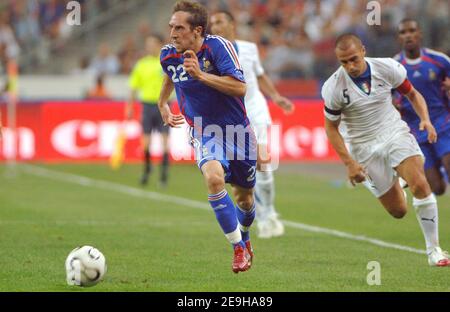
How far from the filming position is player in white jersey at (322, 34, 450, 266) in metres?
9.84

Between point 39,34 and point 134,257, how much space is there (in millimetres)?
21117

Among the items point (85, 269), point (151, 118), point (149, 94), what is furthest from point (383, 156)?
point (149, 94)

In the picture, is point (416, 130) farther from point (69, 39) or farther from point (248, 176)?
point (69, 39)

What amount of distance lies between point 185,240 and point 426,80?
10.9ft

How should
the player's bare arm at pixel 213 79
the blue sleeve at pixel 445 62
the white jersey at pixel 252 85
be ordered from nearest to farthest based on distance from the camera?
the player's bare arm at pixel 213 79 → the blue sleeve at pixel 445 62 → the white jersey at pixel 252 85

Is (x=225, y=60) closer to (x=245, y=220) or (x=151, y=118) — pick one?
(x=245, y=220)

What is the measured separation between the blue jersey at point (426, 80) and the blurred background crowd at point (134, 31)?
14.7 metres

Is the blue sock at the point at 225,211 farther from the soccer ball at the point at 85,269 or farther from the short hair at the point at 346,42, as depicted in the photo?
the short hair at the point at 346,42

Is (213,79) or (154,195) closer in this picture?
(213,79)

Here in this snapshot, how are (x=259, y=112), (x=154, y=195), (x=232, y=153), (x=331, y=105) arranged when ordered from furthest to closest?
(x=154, y=195), (x=259, y=112), (x=331, y=105), (x=232, y=153)

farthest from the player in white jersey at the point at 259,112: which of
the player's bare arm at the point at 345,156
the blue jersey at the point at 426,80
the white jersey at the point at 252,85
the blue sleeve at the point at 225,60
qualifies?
the blue sleeve at the point at 225,60

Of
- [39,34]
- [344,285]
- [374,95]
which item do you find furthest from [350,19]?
[344,285]

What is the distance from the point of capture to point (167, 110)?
10.1 m

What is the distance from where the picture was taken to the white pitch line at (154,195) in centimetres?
1199
